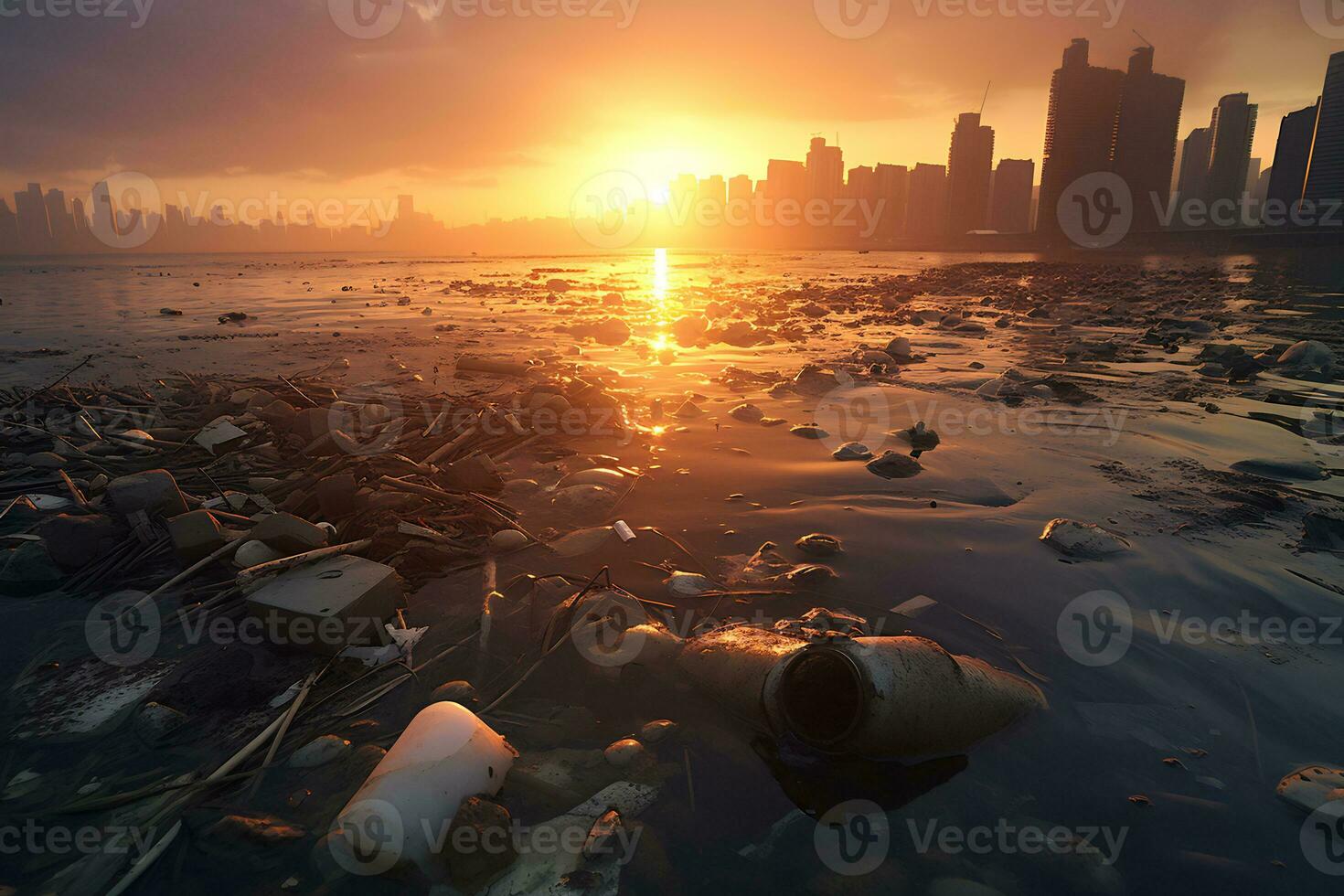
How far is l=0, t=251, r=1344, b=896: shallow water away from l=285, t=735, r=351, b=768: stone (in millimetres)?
484

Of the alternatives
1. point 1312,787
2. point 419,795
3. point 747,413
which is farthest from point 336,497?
point 1312,787

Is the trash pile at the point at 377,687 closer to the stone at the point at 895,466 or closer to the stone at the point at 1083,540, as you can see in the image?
the stone at the point at 1083,540

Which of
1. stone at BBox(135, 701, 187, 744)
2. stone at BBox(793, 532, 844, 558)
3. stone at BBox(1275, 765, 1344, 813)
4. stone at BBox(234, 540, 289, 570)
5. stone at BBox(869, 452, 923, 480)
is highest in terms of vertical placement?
stone at BBox(869, 452, 923, 480)

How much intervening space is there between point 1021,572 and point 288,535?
4.79m

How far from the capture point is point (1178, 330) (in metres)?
12.9

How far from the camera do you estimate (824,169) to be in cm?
11612

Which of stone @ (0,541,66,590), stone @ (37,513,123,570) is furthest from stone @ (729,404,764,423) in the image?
stone @ (0,541,66,590)

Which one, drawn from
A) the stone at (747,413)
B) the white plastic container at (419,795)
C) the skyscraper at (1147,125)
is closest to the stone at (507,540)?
the white plastic container at (419,795)

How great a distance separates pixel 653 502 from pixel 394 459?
2.52m

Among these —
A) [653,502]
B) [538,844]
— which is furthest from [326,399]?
[538,844]

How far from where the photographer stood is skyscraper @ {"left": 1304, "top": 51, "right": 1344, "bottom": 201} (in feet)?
220

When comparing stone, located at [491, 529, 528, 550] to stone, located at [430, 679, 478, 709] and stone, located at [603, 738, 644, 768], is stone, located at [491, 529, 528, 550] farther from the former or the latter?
stone, located at [603, 738, 644, 768]

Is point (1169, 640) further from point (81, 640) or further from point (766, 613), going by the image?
point (81, 640)

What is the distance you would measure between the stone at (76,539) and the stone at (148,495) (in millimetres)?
192
